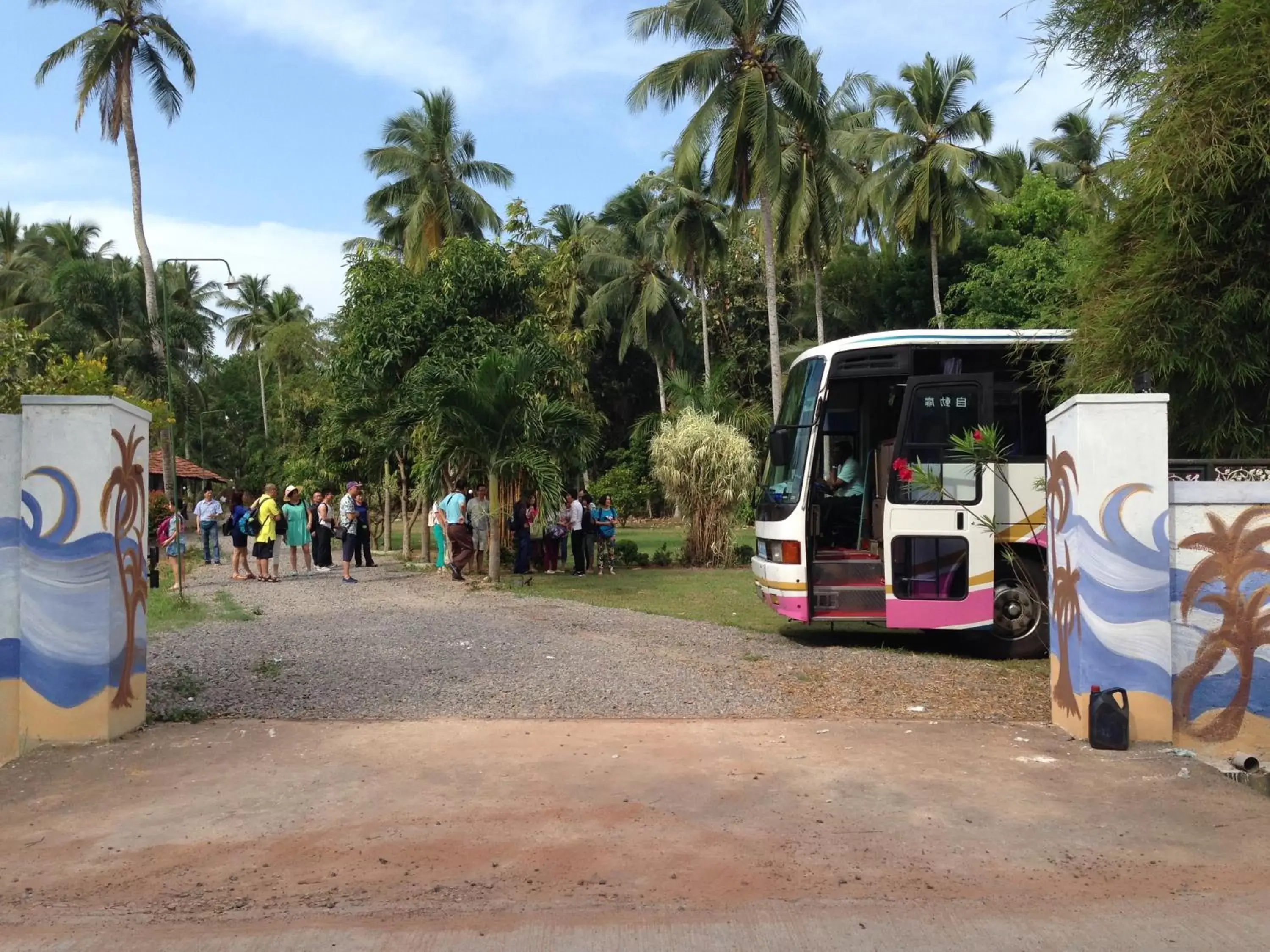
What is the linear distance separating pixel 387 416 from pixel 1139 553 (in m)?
15.8

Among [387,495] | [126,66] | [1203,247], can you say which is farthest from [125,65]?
[1203,247]

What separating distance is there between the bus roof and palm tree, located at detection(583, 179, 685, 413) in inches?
1287

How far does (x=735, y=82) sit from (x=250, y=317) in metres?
51.2

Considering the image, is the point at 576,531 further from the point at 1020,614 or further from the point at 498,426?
the point at 1020,614

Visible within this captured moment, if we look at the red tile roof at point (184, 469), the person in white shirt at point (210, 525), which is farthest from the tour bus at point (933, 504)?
the red tile roof at point (184, 469)

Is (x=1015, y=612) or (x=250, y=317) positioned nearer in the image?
(x=1015, y=612)

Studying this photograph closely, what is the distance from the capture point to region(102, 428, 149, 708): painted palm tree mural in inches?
297

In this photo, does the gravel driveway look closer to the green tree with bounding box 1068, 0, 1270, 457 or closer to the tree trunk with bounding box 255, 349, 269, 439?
the green tree with bounding box 1068, 0, 1270, 457

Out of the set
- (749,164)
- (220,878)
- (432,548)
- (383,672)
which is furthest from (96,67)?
(220,878)

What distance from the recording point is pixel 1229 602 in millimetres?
7512

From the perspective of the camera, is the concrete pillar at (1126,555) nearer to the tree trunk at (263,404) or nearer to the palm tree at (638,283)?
the palm tree at (638,283)

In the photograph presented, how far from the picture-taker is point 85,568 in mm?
7395

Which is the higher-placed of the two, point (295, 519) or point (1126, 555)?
point (295, 519)

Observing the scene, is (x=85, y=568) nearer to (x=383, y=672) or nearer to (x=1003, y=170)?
(x=383, y=672)
